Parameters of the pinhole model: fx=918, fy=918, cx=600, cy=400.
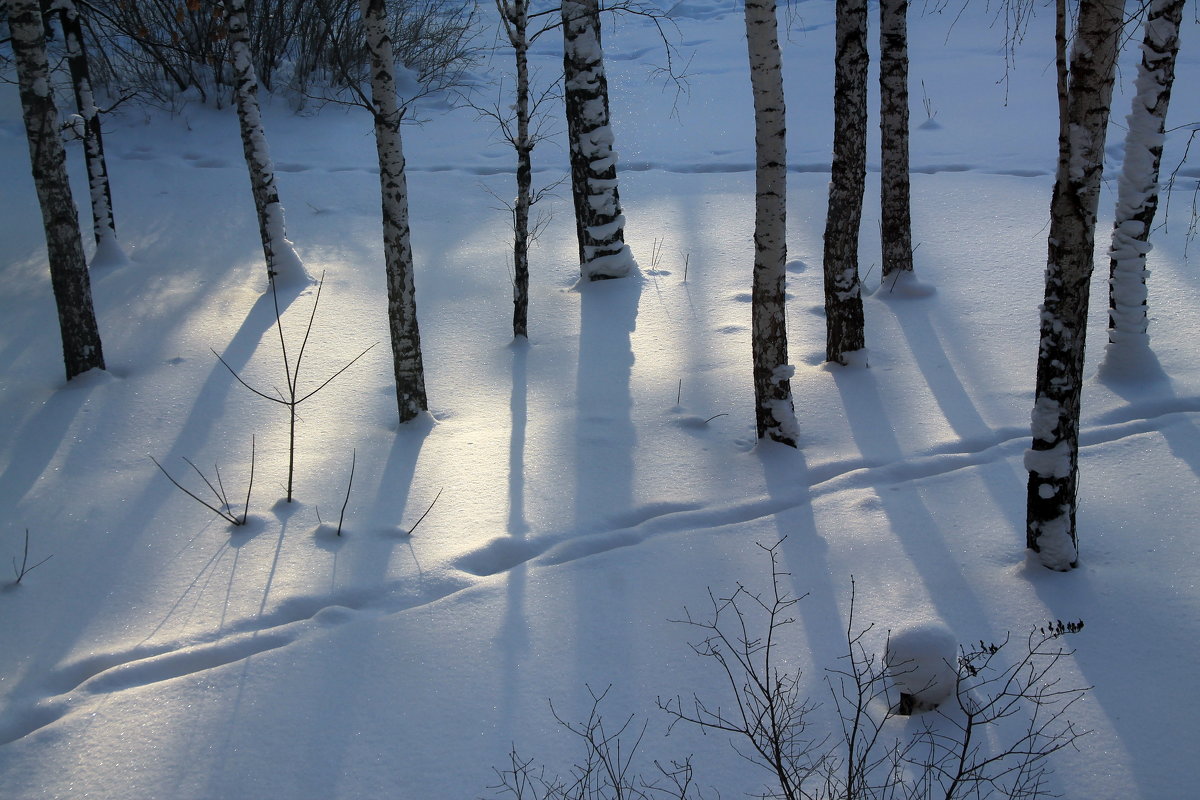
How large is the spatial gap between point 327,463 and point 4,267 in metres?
5.64

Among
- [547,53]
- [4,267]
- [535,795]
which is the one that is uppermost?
[547,53]

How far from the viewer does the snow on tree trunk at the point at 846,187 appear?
18.9 feet

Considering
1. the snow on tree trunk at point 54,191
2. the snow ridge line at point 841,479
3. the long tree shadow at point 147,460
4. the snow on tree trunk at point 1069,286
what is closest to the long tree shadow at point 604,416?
the snow ridge line at point 841,479

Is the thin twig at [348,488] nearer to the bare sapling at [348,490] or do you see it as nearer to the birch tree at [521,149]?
the bare sapling at [348,490]

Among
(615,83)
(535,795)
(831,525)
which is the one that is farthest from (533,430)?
(615,83)

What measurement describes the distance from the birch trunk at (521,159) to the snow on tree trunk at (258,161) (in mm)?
2443

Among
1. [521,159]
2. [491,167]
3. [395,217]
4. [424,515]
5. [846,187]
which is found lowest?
[424,515]

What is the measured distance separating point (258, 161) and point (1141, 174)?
686cm

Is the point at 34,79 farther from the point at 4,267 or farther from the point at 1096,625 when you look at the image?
the point at 1096,625

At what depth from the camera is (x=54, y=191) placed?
630cm

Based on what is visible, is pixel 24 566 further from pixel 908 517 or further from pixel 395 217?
pixel 908 517

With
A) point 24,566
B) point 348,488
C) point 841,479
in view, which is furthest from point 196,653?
point 841,479

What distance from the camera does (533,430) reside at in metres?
5.85

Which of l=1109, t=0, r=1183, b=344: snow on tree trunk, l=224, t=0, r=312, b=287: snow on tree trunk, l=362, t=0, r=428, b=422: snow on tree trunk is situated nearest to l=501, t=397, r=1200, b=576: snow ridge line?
l=1109, t=0, r=1183, b=344: snow on tree trunk
